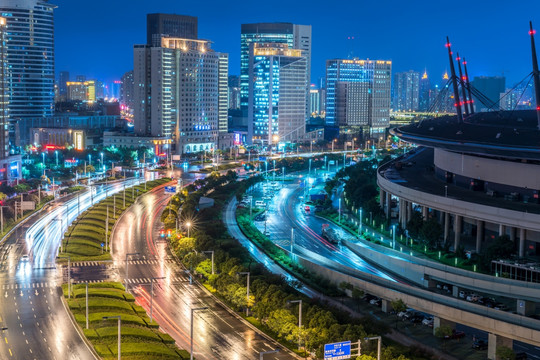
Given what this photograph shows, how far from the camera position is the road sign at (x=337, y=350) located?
3916 cm

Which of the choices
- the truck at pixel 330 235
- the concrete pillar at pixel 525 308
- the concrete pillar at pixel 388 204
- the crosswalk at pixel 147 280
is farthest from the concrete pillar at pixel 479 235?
the crosswalk at pixel 147 280

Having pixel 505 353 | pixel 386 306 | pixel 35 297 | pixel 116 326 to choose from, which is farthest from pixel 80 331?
pixel 505 353

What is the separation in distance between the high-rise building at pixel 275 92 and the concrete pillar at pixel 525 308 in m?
139

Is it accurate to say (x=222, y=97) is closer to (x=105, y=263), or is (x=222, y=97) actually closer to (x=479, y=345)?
(x=105, y=263)

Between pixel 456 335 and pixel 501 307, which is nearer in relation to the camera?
pixel 456 335

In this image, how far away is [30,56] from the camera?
181125 millimetres

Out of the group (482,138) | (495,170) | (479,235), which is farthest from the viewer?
(482,138)

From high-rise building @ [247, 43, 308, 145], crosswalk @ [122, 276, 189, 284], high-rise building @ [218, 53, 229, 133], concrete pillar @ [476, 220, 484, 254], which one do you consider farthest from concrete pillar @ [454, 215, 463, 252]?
high-rise building @ [247, 43, 308, 145]

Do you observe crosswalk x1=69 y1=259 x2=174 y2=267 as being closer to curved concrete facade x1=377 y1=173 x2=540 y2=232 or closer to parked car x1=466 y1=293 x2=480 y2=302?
curved concrete facade x1=377 y1=173 x2=540 y2=232

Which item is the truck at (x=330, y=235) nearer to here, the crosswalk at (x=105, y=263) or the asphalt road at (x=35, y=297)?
the crosswalk at (x=105, y=263)

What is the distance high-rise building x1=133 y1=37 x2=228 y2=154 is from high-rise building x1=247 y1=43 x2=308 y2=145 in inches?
537

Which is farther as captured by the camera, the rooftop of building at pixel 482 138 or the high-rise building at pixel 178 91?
the high-rise building at pixel 178 91

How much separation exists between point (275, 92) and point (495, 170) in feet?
388

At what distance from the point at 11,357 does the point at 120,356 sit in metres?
6.65
